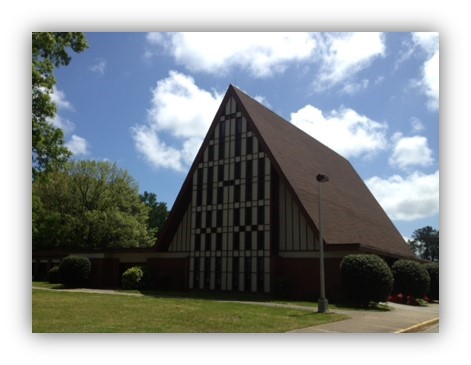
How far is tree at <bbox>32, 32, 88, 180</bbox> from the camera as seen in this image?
49.2 ft

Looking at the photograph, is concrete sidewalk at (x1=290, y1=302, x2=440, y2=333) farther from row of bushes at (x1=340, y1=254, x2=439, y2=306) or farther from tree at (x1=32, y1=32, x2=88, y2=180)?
tree at (x1=32, y1=32, x2=88, y2=180)

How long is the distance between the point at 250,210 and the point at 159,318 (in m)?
14.5

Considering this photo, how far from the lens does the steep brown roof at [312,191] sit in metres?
26.1

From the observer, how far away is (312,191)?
1125 inches

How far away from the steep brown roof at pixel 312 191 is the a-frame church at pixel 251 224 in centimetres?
9

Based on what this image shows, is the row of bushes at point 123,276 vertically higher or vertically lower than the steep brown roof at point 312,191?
lower

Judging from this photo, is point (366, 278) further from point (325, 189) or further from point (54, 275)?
point (54, 275)

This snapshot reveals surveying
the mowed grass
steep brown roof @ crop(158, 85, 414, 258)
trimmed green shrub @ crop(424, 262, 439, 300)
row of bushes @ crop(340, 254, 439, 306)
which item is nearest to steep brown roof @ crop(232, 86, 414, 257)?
steep brown roof @ crop(158, 85, 414, 258)

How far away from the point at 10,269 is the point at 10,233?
882 millimetres

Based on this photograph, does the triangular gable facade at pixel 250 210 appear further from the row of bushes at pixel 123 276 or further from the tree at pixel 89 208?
the tree at pixel 89 208

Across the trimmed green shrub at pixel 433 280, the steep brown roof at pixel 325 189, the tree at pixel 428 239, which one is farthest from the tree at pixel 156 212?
the trimmed green shrub at pixel 433 280

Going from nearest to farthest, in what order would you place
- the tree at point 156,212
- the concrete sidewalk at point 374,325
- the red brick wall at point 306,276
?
1. the concrete sidewalk at point 374,325
2. the red brick wall at point 306,276
3. the tree at point 156,212

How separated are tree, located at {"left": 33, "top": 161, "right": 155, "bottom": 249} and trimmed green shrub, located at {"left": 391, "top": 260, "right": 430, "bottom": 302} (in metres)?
32.3

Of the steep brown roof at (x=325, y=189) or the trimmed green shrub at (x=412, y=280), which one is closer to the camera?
the trimmed green shrub at (x=412, y=280)
